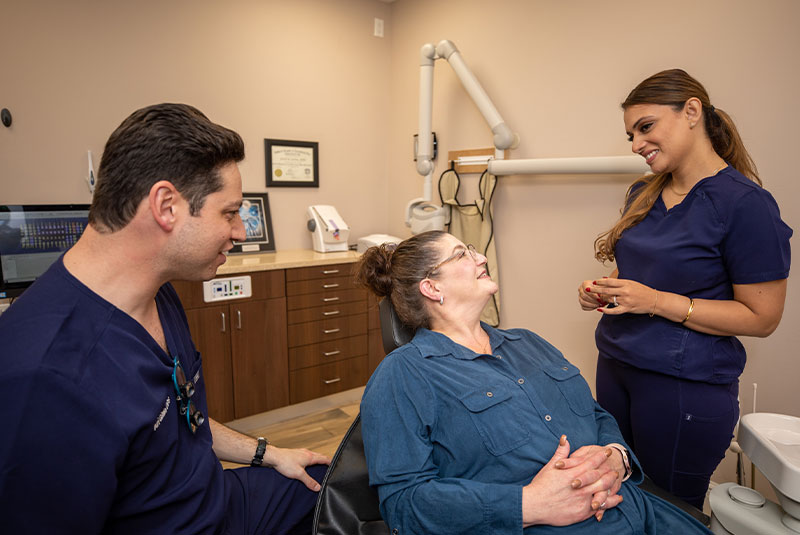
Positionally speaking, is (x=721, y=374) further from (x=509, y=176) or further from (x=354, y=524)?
(x=509, y=176)

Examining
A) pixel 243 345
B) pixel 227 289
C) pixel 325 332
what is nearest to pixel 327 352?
pixel 325 332

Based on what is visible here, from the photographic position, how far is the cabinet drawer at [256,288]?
2.62 meters

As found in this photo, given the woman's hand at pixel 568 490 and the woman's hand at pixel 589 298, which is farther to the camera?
the woman's hand at pixel 589 298

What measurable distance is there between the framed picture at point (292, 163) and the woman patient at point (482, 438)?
2.20 m

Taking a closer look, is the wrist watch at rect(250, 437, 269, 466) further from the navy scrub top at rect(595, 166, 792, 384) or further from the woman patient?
the navy scrub top at rect(595, 166, 792, 384)

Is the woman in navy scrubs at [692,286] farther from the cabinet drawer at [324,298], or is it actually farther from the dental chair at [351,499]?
the cabinet drawer at [324,298]

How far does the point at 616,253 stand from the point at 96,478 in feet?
4.91

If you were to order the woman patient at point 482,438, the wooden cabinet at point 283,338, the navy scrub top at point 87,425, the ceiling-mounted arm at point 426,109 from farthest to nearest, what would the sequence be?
the ceiling-mounted arm at point 426,109 < the wooden cabinet at point 283,338 < the woman patient at point 482,438 < the navy scrub top at point 87,425

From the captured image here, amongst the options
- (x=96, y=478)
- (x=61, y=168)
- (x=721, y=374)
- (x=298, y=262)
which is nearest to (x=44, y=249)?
(x=61, y=168)

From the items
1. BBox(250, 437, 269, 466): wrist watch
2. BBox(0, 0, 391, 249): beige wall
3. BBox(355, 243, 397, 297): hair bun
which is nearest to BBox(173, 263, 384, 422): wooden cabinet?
BBox(0, 0, 391, 249): beige wall

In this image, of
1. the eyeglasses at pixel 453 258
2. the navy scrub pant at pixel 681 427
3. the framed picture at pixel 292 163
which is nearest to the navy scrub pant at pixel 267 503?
the eyeglasses at pixel 453 258

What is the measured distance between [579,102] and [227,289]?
6.75 ft

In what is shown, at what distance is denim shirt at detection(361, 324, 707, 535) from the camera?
1037 mm

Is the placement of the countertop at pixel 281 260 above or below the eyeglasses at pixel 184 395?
above
